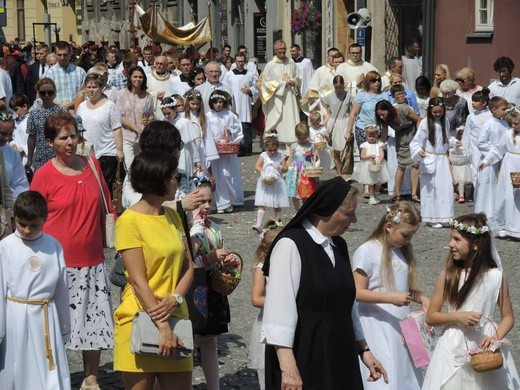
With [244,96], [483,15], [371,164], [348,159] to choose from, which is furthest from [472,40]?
[371,164]

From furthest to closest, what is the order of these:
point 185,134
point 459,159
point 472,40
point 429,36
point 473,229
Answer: point 429,36
point 472,40
point 459,159
point 185,134
point 473,229

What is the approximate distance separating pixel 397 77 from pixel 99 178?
11.9m

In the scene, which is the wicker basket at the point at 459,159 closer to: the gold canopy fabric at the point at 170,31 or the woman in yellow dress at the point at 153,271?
the woman in yellow dress at the point at 153,271

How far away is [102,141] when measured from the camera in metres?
14.0

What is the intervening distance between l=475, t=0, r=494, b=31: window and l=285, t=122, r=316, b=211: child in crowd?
994 centimetres

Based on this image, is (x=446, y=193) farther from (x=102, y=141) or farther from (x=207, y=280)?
(x=207, y=280)

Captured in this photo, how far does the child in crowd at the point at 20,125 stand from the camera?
1555 cm

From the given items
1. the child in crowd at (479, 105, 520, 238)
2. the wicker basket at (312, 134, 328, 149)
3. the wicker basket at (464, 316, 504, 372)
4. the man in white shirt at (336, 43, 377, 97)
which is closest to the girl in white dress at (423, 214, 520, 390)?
the wicker basket at (464, 316, 504, 372)

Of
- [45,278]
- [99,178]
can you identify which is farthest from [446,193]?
[45,278]

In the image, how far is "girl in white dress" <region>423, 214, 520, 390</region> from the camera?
7.20m

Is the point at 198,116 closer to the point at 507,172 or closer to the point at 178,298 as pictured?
the point at 507,172

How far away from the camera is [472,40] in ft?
83.7

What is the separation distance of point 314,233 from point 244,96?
18.8 metres

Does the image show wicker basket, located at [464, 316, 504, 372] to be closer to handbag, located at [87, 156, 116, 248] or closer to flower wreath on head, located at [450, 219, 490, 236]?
flower wreath on head, located at [450, 219, 490, 236]
